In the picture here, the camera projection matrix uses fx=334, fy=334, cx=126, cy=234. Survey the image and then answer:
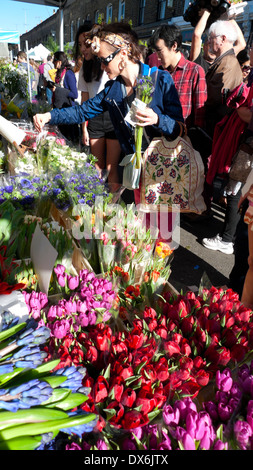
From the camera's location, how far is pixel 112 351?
952mm

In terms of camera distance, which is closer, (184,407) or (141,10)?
(184,407)

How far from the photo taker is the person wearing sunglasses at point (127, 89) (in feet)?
6.66

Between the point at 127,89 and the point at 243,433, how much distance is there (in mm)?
2116

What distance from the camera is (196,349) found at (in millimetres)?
1003

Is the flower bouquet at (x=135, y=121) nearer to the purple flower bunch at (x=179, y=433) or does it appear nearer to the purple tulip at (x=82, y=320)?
the purple tulip at (x=82, y=320)

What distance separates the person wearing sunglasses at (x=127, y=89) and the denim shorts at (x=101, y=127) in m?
1.35

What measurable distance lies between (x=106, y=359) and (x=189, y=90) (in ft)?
10.6

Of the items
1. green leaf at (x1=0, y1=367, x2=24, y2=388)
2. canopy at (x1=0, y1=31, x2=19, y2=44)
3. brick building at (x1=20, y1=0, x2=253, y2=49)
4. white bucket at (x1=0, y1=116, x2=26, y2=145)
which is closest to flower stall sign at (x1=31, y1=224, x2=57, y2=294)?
green leaf at (x1=0, y1=367, x2=24, y2=388)

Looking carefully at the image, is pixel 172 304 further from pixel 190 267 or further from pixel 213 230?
pixel 213 230

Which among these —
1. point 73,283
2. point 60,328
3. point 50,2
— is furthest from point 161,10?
point 60,328

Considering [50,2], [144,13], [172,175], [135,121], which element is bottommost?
[172,175]

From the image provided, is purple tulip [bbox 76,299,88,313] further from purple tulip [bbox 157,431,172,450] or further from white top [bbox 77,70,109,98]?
white top [bbox 77,70,109,98]

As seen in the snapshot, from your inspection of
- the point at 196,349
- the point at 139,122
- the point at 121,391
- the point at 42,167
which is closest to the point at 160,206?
the point at 139,122

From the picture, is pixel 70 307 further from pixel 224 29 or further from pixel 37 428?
pixel 224 29
